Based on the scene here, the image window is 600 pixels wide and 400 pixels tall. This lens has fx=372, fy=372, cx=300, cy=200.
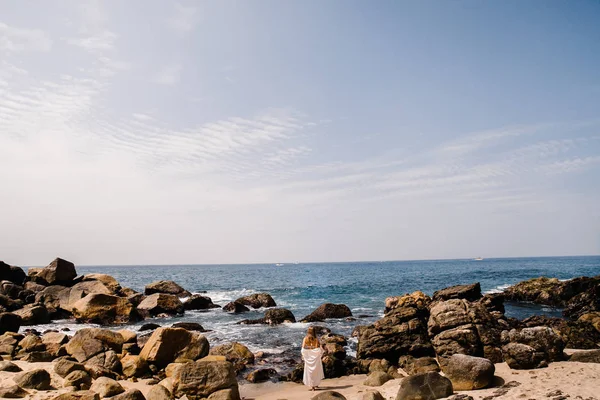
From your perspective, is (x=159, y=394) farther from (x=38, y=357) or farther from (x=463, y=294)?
(x=463, y=294)

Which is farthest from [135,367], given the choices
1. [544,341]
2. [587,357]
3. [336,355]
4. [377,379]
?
[587,357]

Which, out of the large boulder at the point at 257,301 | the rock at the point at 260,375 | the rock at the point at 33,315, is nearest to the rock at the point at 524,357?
the rock at the point at 260,375

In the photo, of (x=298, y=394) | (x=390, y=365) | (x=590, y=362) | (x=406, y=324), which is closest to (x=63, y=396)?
(x=298, y=394)

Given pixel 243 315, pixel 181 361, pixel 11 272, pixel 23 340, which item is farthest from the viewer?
pixel 11 272

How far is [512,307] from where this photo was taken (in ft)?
118

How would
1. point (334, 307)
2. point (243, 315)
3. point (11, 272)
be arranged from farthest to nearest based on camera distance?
point (11, 272)
point (243, 315)
point (334, 307)

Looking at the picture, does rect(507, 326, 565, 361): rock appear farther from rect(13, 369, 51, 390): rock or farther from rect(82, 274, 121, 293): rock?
rect(82, 274, 121, 293): rock

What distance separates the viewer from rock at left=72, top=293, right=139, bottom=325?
29.4m

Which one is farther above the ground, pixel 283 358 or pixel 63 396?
pixel 63 396

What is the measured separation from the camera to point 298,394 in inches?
507

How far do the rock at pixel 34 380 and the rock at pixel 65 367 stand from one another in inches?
35.2

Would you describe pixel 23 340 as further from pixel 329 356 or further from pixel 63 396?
pixel 329 356

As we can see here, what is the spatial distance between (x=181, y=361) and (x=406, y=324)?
33.4ft

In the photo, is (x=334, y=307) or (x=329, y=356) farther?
(x=334, y=307)
